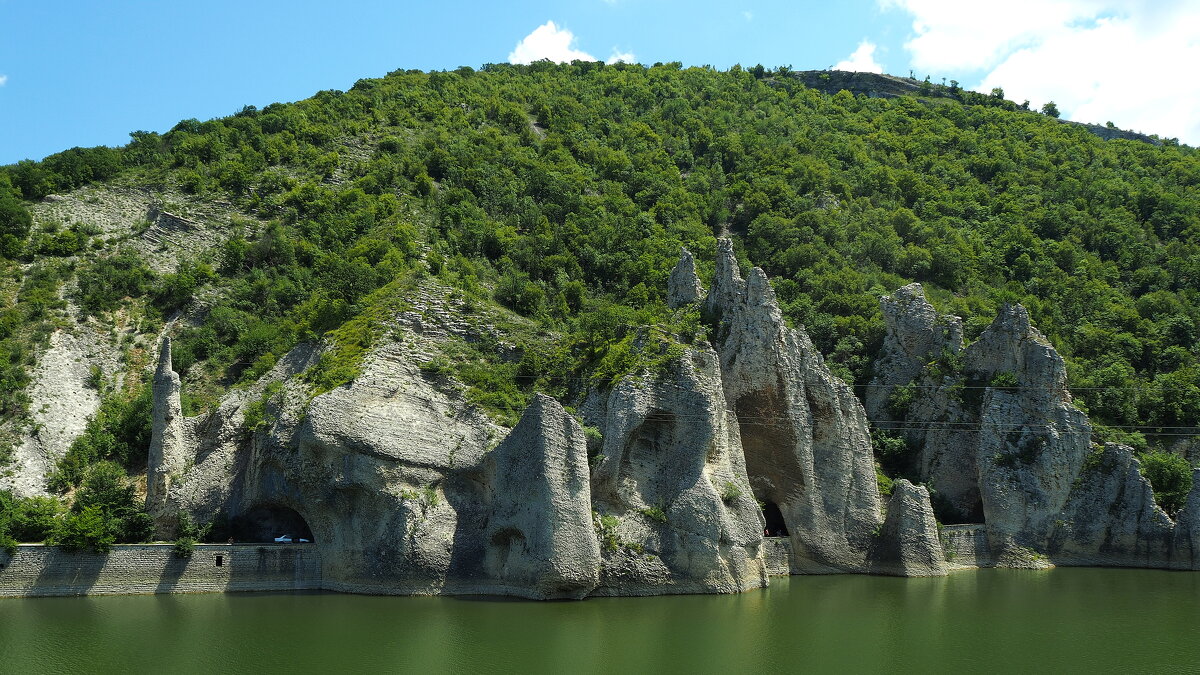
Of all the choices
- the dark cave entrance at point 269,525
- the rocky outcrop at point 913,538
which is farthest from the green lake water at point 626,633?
the dark cave entrance at point 269,525

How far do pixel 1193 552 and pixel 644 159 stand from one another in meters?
60.1

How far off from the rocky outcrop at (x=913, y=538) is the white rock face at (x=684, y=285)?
15.6 m

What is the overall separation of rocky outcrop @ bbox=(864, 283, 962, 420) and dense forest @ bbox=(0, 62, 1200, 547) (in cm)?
216

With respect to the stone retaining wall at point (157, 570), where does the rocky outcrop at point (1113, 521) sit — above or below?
above

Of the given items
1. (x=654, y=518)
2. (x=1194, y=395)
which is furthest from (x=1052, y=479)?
(x=654, y=518)

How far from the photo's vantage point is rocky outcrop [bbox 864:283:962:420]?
58969 mm

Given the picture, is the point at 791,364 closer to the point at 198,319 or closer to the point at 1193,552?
the point at 1193,552

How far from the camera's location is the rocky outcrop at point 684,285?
56031 millimetres

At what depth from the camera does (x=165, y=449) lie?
4525 centimetres

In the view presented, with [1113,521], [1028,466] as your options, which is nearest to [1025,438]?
[1028,466]

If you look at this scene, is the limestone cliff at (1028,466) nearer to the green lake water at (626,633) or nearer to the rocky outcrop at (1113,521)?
the rocky outcrop at (1113,521)

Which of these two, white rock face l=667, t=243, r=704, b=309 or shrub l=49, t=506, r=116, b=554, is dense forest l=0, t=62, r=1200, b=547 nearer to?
shrub l=49, t=506, r=116, b=554

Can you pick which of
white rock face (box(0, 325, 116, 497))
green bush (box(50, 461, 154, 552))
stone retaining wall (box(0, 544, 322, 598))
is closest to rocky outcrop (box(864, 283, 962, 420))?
stone retaining wall (box(0, 544, 322, 598))

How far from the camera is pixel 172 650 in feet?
103
